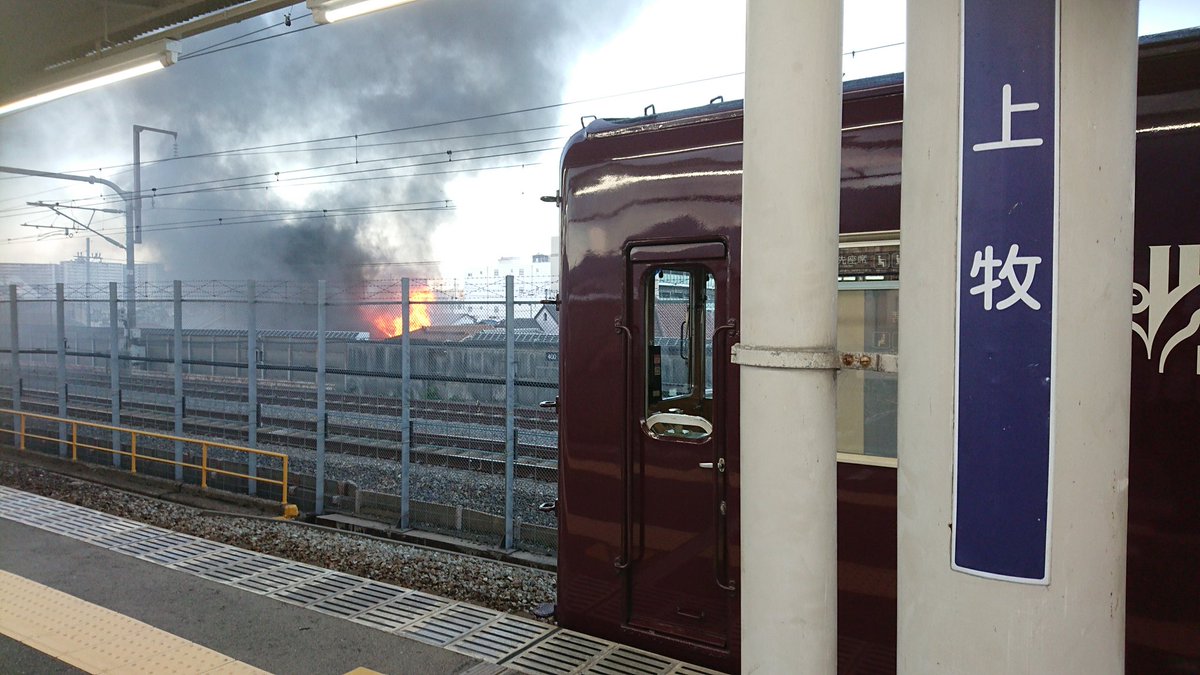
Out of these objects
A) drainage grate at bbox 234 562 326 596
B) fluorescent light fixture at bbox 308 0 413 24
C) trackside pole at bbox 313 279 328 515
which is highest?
fluorescent light fixture at bbox 308 0 413 24

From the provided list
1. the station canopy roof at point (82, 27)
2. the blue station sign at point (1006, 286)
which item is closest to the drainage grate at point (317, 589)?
the station canopy roof at point (82, 27)

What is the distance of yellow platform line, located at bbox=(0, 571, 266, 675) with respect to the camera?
420 cm

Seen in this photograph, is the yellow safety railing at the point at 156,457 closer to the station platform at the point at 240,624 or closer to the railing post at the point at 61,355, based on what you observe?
the railing post at the point at 61,355

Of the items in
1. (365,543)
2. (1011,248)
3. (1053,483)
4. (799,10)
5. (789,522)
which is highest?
(799,10)

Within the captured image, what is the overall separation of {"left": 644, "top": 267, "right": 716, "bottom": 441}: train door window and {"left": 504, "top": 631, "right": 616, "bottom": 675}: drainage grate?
1230mm

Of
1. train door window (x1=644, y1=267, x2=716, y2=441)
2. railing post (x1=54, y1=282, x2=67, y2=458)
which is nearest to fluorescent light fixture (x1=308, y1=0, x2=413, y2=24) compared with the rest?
train door window (x1=644, y1=267, x2=716, y2=441)

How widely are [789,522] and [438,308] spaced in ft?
22.7

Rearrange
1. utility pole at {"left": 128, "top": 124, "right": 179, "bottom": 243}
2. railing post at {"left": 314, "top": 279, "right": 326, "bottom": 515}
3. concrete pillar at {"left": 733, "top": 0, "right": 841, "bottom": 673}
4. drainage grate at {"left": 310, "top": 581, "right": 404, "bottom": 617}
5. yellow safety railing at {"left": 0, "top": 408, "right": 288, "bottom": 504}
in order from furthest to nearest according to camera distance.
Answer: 1. utility pole at {"left": 128, "top": 124, "right": 179, "bottom": 243}
2. yellow safety railing at {"left": 0, "top": 408, "right": 288, "bottom": 504}
3. railing post at {"left": 314, "top": 279, "right": 326, "bottom": 515}
4. drainage grate at {"left": 310, "top": 581, "right": 404, "bottom": 617}
5. concrete pillar at {"left": 733, "top": 0, "right": 841, "bottom": 673}

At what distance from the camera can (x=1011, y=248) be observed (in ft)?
4.89

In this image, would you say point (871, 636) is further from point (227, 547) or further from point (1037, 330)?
point (227, 547)

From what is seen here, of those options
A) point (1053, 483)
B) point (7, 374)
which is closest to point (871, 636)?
point (1053, 483)

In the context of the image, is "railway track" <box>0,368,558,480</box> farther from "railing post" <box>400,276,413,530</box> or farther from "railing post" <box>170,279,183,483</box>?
"railing post" <box>170,279,183,483</box>

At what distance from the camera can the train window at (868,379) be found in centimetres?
352

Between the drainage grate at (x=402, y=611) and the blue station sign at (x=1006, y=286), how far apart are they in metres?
4.07
